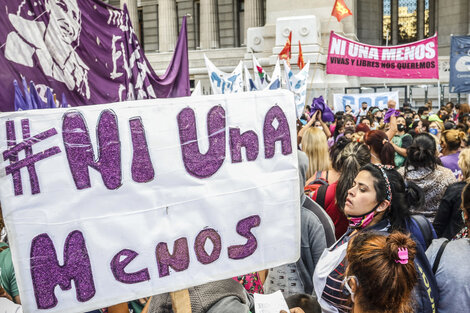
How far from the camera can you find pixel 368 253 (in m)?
2.02

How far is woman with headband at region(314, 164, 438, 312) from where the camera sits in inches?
99.5

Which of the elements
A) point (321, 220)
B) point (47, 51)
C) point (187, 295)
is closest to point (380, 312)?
point (187, 295)

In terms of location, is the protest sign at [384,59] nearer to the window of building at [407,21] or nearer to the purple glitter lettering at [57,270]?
the purple glitter lettering at [57,270]

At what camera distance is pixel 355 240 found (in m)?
2.17

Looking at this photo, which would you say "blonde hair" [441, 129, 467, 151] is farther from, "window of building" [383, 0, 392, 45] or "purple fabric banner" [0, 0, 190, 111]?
"window of building" [383, 0, 392, 45]

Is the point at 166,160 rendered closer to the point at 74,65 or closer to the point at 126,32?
the point at 74,65

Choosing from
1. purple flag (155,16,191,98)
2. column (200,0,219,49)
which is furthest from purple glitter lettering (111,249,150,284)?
column (200,0,219,49)

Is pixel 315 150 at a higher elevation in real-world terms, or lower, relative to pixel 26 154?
lower

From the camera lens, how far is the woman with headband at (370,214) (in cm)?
253

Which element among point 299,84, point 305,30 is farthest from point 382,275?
point 305,30

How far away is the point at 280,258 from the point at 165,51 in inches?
1176

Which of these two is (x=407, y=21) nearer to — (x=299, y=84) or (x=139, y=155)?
(x=299, y=84)

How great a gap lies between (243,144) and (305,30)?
55.4 feet

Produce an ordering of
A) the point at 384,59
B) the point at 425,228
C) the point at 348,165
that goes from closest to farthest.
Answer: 1. the point at 425,228
2. the point at 348,165
3. the point at 384,59
